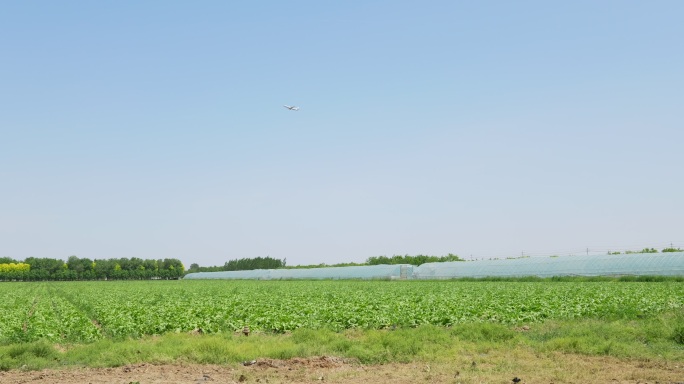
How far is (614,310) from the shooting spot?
878 inches

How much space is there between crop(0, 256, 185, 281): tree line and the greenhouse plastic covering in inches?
2895

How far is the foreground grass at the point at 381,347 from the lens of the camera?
45.2 feet

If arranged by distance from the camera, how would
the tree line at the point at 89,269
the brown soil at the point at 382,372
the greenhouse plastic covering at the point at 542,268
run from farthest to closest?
the tree line at the point at 89,269
the greenhouse plastic covering at the point at 542,268
the brown soil at the point at 382,372

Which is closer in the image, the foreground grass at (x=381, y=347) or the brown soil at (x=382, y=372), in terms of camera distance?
the brown soil at (x=382, y=372)

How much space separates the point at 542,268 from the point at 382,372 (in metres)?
57.3

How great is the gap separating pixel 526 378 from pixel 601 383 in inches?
52.1

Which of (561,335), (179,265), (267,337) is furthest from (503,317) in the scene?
(179,265)

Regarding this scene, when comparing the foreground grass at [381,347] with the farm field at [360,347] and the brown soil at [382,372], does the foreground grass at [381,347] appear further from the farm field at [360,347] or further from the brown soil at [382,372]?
the brown soil at [382,372]

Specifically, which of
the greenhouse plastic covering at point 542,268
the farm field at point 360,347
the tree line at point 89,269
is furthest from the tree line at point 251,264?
the farm field at point 360,347

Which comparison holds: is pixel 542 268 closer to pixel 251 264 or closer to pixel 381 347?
pixel 381 347

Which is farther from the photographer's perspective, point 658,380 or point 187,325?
point 187,325

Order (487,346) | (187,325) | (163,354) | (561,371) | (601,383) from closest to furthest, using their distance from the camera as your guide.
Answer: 1. (601,383)
2. (561,371)
3. (163,354)
4. (487,346)
5. (187,325)

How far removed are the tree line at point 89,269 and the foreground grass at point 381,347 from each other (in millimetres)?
140680

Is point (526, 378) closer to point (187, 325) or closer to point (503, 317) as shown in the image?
point (503, 317)
